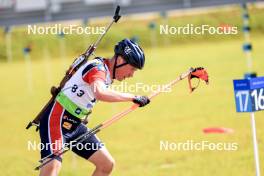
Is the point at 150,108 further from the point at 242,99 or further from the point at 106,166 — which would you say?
the point at 242,99

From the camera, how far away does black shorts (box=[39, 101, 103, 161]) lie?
23.8 ft

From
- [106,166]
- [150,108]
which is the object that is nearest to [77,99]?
[106,166]

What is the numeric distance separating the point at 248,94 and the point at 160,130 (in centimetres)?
974

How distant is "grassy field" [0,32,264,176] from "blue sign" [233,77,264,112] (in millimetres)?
3190

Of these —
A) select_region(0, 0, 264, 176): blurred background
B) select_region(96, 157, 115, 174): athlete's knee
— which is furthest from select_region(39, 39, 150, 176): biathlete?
select_region(0, 0, 264, 176): blurred background

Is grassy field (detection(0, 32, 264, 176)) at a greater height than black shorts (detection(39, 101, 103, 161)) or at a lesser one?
greater

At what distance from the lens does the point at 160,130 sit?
55.5 feet

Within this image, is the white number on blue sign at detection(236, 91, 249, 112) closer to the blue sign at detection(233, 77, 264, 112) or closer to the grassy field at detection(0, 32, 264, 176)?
the blue sign at detection(233, 77, 264, 112)

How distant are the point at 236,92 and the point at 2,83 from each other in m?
29.6

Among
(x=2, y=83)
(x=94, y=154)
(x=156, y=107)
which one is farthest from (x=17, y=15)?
(x=94, y=154)

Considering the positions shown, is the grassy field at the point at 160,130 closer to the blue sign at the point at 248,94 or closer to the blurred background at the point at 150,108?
the blurred background at the point at 150,108

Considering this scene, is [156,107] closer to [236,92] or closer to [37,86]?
[37,86]

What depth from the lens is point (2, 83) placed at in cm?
3594

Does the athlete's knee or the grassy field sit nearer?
the athlete's knee
